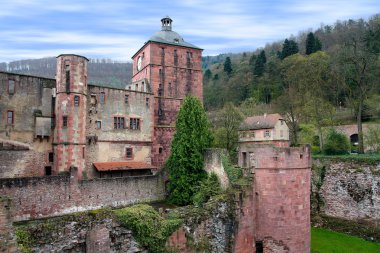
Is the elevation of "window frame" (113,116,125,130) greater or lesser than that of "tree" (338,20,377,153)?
lesser

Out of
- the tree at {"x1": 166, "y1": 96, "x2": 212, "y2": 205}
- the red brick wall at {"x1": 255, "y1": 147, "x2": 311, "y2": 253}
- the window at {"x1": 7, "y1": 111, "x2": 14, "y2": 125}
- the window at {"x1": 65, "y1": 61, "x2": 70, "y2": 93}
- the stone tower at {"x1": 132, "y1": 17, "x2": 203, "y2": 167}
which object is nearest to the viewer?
the red brick wall at {"x1": 255, "y1": 147, "x2": 311, "y2": 253}

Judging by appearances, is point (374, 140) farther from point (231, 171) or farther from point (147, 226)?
point (147, 226)

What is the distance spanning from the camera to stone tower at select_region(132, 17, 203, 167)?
3125 cm

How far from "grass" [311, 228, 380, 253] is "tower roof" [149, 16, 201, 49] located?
2300cm

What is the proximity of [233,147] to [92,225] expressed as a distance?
22830mm

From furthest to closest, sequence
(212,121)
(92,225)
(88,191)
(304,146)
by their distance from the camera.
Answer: (212,121) → (88,191) → (304,146) → (92,225)

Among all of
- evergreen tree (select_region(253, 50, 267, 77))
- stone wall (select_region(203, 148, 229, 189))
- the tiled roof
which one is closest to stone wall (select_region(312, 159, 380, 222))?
stone wall (select_region(203, 148, 229, 189))

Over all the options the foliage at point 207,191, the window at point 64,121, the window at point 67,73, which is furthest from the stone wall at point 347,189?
the window at point 67,73

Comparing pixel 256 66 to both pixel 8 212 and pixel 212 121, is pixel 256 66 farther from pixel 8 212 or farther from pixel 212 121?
pixel 8 212

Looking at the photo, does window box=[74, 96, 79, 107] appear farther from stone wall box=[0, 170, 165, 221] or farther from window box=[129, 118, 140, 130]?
window box=[129, 118, 140, 130]

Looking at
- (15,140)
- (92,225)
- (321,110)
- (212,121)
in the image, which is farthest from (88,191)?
(321,110)

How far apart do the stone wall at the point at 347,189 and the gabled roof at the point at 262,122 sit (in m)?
15.7

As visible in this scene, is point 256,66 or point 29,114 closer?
point 29,114

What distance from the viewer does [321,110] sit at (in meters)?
32.2
